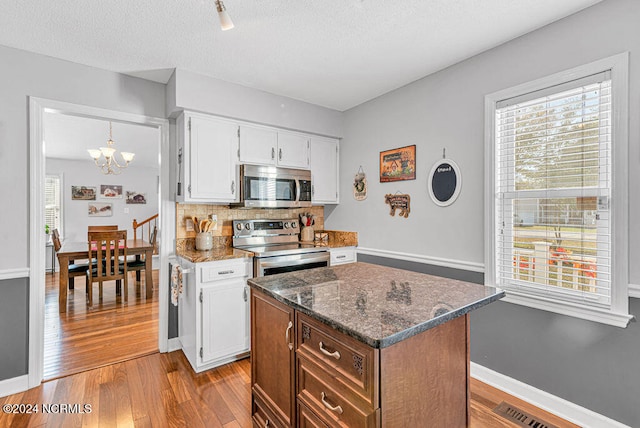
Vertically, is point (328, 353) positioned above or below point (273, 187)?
below

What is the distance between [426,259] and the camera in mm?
2682

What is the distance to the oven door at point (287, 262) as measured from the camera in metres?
Answer: 2.66

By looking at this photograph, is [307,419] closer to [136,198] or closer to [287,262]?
[287,262]

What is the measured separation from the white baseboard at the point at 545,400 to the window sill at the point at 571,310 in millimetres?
538

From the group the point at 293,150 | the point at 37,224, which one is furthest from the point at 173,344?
the point at 293,150

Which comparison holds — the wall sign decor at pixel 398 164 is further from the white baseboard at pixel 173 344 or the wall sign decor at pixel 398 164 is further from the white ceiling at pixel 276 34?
the white baseboard at pixel 173 344

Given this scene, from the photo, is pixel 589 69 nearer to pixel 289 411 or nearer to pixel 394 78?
pixel 394 78

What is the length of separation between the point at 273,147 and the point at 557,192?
2398 millimetres

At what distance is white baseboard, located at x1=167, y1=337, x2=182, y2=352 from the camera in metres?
2.84

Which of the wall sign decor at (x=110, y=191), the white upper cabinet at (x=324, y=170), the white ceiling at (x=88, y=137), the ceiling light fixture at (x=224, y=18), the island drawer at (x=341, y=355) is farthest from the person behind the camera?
the wall sign decor at (x=110, y=191)

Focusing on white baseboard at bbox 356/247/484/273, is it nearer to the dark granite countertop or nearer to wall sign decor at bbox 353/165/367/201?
wall sign decor at bbox 353/165/367/201

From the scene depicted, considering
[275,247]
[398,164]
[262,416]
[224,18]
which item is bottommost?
[262,416]

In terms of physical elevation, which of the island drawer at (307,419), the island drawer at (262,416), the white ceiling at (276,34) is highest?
the white ceiling at (276,34)

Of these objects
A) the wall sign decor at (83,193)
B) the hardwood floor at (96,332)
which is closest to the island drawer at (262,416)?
the hardwood floor at (96,332)
